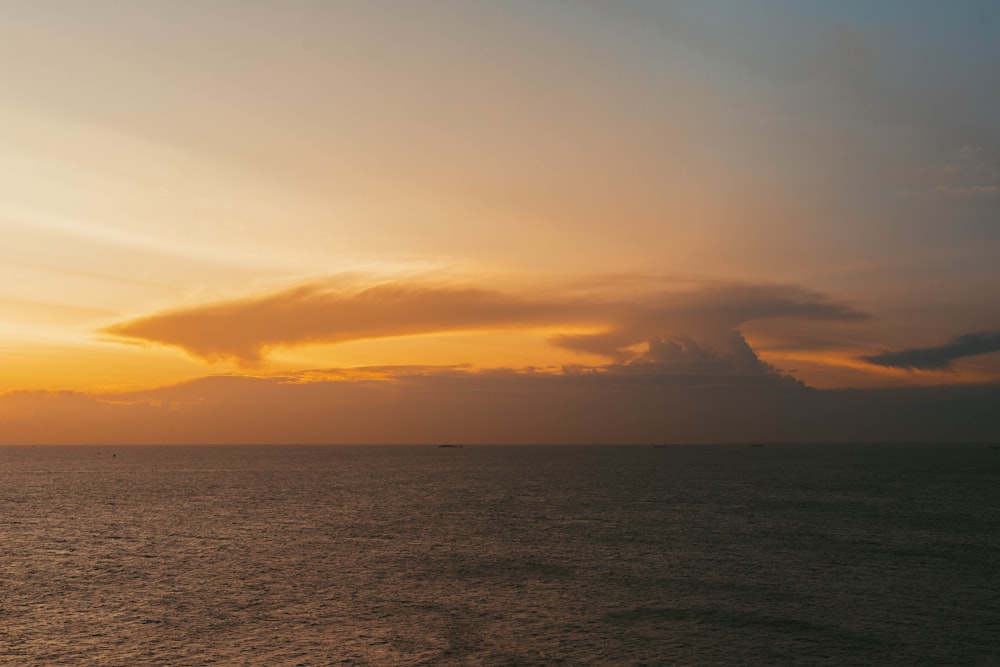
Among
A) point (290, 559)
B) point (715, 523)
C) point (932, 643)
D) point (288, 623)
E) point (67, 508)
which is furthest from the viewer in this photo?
point (67, 508)

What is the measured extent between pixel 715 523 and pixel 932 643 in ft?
213

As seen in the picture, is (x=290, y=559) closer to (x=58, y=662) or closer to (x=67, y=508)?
(x=58, y=662)

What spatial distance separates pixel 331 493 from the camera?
18775 cm

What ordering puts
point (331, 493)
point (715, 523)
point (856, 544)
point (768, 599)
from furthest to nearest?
point (331, 493)
point (715, 523)
point (856, 544)
point (768, 599)

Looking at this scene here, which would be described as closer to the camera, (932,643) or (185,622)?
(932,643)

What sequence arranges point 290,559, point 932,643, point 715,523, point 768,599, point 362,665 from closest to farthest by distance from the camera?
point 362,665
point 932,643
point 768,599
point 290,559
point 715,523

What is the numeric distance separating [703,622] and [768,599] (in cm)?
1083

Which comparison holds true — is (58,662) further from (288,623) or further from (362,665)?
(362,665)

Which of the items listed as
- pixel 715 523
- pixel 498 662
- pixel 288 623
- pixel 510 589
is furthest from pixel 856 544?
pixel 288 623

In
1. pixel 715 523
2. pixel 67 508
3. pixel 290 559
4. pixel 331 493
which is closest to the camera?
pixel 290 559

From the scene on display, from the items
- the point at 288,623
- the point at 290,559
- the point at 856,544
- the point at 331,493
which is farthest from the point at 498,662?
the point at 331,493

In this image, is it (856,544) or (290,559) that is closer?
(290,559)

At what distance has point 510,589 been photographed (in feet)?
232

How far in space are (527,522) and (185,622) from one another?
224 feet
